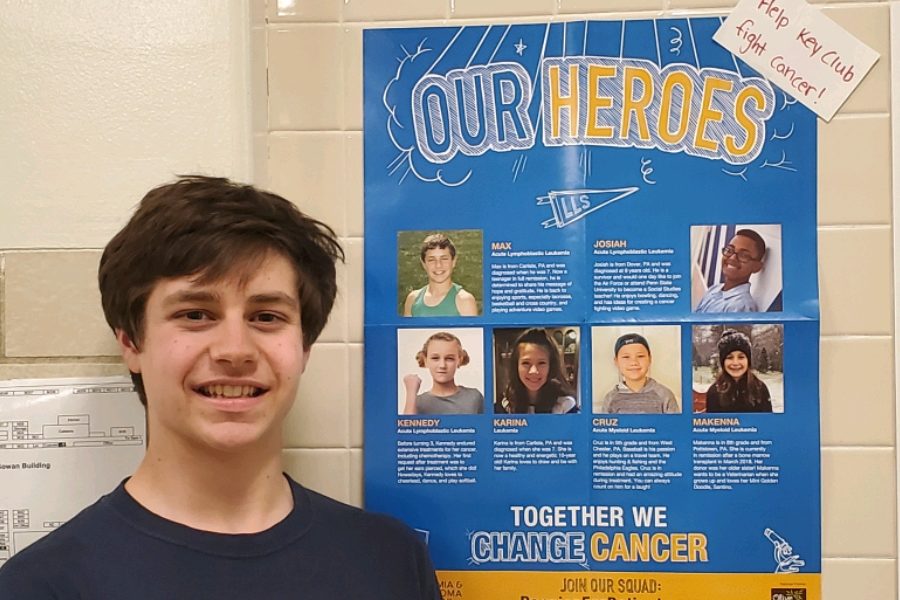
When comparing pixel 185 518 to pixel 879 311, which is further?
pixel 879 311

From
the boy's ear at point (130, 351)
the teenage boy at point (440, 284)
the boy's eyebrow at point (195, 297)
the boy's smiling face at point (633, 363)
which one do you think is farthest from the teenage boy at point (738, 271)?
the boy's ear at point (130, 351)

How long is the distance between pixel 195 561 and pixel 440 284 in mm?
513

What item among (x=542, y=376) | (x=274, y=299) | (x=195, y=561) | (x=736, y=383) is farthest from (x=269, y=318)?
(x=736, y=383)

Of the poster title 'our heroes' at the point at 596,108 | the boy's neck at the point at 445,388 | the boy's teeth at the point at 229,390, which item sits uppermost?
the poster title 'our heroes' at the point at 596,108

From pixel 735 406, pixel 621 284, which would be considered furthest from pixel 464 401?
pixel 735 406

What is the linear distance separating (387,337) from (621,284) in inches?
13.4

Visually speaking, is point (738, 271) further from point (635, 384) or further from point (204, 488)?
point (204, 488)

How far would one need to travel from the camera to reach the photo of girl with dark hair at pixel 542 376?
1.26 metres

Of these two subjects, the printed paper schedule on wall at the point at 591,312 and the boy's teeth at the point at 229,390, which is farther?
the printed paper schedule on wall at the point at 591,312

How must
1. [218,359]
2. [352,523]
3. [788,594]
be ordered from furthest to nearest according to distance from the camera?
[788,594], [352,523], [218,359]

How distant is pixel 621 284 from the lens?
126 cm

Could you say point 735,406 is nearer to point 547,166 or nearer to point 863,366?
point 863,366

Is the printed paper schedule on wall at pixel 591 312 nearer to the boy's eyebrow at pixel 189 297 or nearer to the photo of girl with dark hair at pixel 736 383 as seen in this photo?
the photo of girl with dark hair at pixel 736 383

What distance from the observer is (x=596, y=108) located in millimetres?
1267
